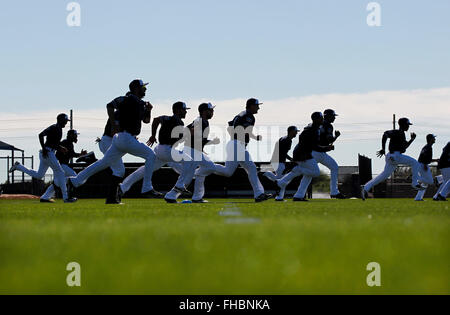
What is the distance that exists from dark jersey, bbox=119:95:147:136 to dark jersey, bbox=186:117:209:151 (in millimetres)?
1945

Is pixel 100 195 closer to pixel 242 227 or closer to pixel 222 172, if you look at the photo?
pixel 222 172

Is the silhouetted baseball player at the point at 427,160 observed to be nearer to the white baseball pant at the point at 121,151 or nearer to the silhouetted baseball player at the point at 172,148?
the silhouetted baseball player at the point at 172,148

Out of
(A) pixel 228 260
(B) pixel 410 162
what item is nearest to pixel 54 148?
(B) pixel 410 162

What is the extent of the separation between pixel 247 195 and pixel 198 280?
93.0 ft

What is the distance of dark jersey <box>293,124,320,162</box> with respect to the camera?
17.7 m

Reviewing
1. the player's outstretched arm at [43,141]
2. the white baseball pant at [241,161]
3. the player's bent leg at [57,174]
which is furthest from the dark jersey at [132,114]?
the player's bent leg at [57,174]

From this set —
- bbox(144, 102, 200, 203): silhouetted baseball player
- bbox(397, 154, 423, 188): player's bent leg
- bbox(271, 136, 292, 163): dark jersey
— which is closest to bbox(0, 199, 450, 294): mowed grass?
bbox(144, 102, 200, 203): silhouetted baseball player

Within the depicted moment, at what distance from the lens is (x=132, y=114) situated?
1298cm

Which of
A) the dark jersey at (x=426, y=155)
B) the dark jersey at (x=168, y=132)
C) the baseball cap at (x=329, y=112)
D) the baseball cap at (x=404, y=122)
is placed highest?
the baseball cap at (x=329, y=112)

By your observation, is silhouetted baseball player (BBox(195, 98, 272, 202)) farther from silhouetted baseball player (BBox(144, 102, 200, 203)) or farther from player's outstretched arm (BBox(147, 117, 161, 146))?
player's outstretched arm (BBox(147, 117, 161, 146))

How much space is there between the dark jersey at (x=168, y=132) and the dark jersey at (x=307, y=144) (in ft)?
13.9

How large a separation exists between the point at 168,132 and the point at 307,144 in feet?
15.4

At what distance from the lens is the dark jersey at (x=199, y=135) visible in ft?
49.1
